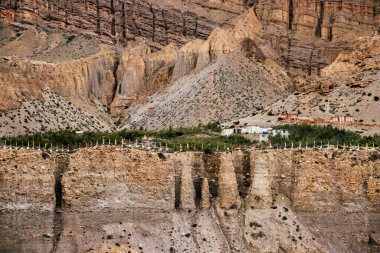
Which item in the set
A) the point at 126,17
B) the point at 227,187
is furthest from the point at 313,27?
the point at 227,187

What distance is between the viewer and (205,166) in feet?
269

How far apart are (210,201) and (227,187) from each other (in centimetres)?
176

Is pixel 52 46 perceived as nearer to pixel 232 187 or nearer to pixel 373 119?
pixel 373 119

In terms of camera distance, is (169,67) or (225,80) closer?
(225,80)

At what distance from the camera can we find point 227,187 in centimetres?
8100

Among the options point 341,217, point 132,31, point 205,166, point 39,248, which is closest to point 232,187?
point 205,166

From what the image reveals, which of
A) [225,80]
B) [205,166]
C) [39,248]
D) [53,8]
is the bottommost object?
[39,248]

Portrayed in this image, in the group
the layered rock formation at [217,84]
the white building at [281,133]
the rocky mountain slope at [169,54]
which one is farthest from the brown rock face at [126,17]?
the white building at [281,133]

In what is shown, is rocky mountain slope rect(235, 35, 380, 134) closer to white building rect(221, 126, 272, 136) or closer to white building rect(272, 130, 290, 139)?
white building rect(221, 126, 272, 136)

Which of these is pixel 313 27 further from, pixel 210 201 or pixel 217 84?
pixel 210 201

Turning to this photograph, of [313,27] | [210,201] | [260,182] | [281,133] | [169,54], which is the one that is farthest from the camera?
[313,27]

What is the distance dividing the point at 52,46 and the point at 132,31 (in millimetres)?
14016

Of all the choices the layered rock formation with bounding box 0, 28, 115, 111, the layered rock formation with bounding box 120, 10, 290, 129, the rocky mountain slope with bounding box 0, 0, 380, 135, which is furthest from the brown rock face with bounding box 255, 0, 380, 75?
the layered rock formation with bounding box 0, 28, 115, 111

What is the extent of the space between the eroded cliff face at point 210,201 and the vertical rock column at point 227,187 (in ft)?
0.26
